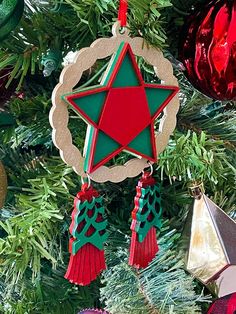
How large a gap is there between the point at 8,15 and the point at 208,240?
0.25m

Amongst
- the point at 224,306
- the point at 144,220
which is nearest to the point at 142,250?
the point at 144,220

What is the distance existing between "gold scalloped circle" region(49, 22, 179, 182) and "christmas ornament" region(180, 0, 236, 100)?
1.5 inches

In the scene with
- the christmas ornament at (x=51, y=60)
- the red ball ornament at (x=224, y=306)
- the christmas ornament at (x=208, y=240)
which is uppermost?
the christmas ornament at (x=51, y=60)

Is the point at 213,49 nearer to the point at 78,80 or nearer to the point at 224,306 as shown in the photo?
the point at 78,80

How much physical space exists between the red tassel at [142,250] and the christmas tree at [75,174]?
6 cm

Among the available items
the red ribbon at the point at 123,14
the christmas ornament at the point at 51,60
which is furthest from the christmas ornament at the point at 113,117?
the christmas ornament at the point at 51,60

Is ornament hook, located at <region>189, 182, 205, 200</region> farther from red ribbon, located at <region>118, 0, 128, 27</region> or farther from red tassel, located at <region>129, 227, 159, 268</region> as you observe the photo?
red ribbon, located at <region>118, 0, 128, 27</region>

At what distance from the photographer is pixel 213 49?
1.43 feet

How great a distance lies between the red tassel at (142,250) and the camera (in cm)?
43

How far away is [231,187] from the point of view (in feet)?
1.84

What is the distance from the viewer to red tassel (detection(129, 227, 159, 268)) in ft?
1.40

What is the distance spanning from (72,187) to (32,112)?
3.3 inches

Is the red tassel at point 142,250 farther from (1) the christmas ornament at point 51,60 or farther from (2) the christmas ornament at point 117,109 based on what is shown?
(1) the christmas ornament at point 51,60

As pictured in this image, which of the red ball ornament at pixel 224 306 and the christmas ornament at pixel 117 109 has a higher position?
the christmas ornament at pixel 117 109
